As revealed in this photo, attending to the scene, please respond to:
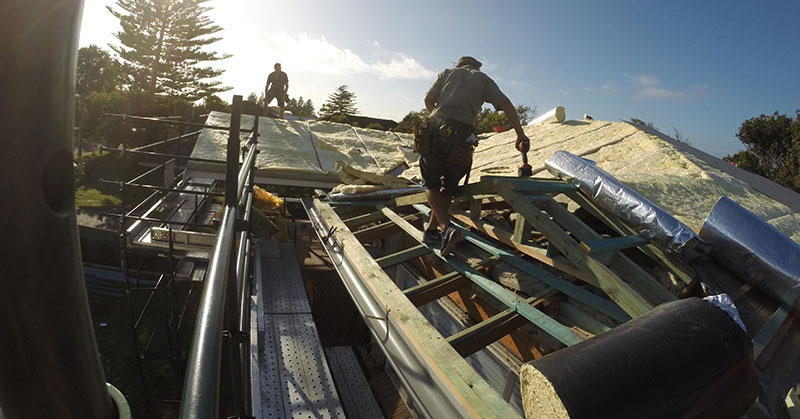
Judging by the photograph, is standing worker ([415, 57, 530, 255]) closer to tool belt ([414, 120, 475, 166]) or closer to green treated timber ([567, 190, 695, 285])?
tool belt ([414, 120, 475, 166])

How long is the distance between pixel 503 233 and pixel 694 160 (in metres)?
2.80

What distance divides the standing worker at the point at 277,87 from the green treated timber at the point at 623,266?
9365 mm

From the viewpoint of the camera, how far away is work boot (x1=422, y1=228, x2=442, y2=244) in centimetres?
386

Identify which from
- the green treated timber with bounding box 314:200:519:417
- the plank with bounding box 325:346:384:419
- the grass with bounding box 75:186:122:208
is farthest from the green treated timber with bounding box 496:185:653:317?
the grass with bounding box 75:186:122:208

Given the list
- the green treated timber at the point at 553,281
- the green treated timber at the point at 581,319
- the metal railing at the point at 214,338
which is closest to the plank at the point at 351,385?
the green treated timber at the point at 553,281

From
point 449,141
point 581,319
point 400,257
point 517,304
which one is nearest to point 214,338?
point 517,304

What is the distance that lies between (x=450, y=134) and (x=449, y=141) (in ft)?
0.20

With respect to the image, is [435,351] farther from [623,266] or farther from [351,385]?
[351,385]

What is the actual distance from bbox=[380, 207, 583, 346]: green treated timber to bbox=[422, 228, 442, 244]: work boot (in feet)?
0.55

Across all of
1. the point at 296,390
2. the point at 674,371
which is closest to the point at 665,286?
the point at 674,371

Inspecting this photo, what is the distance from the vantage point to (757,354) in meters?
2.15

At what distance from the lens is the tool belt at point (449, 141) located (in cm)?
369

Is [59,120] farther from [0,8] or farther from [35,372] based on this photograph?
[35,372]

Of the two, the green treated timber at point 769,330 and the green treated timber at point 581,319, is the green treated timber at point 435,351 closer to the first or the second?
the green treated timber at point 581,319
